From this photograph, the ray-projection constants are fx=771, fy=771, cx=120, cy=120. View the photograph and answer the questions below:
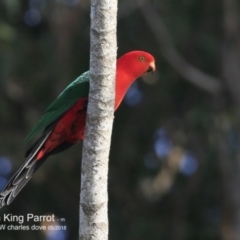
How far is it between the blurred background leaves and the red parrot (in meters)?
4.66

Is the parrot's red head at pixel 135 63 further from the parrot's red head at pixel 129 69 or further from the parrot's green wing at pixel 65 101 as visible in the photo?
the parrot's green wing at pixel 65 101

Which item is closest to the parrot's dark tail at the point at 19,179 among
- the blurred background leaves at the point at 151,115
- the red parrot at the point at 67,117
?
the red parrot at the point at 67,117

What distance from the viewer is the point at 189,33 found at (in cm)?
1216

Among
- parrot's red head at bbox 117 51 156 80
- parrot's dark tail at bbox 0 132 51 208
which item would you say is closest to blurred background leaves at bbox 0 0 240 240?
parrot's red head at bbox 117 51 156 80

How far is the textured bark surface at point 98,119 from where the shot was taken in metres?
4.92

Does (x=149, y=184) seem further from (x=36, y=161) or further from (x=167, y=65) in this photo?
(x=36, y=161)

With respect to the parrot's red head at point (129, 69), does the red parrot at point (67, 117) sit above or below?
below

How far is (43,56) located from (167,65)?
195cm

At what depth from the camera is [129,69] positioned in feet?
20.3

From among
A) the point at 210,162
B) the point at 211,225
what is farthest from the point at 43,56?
the point at 211,225

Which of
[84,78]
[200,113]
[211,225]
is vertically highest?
[200,113]

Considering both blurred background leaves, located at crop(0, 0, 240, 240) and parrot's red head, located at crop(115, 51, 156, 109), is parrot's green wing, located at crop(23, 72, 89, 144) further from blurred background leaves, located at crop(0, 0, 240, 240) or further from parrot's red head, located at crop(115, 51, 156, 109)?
blurred background leaves, located at crop(0, 0, 240, 240)

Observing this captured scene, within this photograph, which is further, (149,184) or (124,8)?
(149,184)

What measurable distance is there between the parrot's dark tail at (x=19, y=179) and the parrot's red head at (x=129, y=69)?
0.73 m
